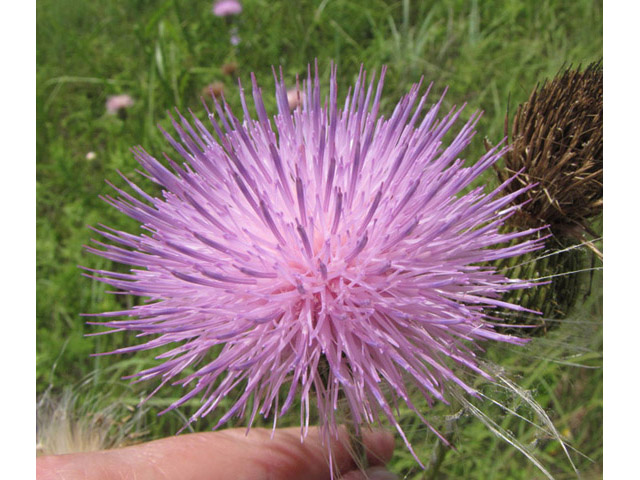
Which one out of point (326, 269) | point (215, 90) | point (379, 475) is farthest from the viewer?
point (215, 90)

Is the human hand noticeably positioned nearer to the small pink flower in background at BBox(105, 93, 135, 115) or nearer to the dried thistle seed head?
the dried thistle seed head

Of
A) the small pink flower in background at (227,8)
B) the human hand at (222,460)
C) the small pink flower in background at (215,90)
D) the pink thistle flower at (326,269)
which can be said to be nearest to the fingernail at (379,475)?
the human hand at (222,460)

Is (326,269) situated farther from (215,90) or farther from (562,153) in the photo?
(215,90)

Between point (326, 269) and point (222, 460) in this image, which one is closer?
point (326, 269)

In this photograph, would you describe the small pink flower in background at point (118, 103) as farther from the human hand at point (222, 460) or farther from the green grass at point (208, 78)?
the human hand at point (222, 460)

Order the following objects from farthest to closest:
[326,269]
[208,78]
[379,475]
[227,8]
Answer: [227,8], [208,78], [379,475], [326,269]

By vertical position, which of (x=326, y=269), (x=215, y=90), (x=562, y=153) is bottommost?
(x=326, y=269)

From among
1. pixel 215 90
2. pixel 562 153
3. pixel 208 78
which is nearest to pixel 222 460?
pixel 562 153
